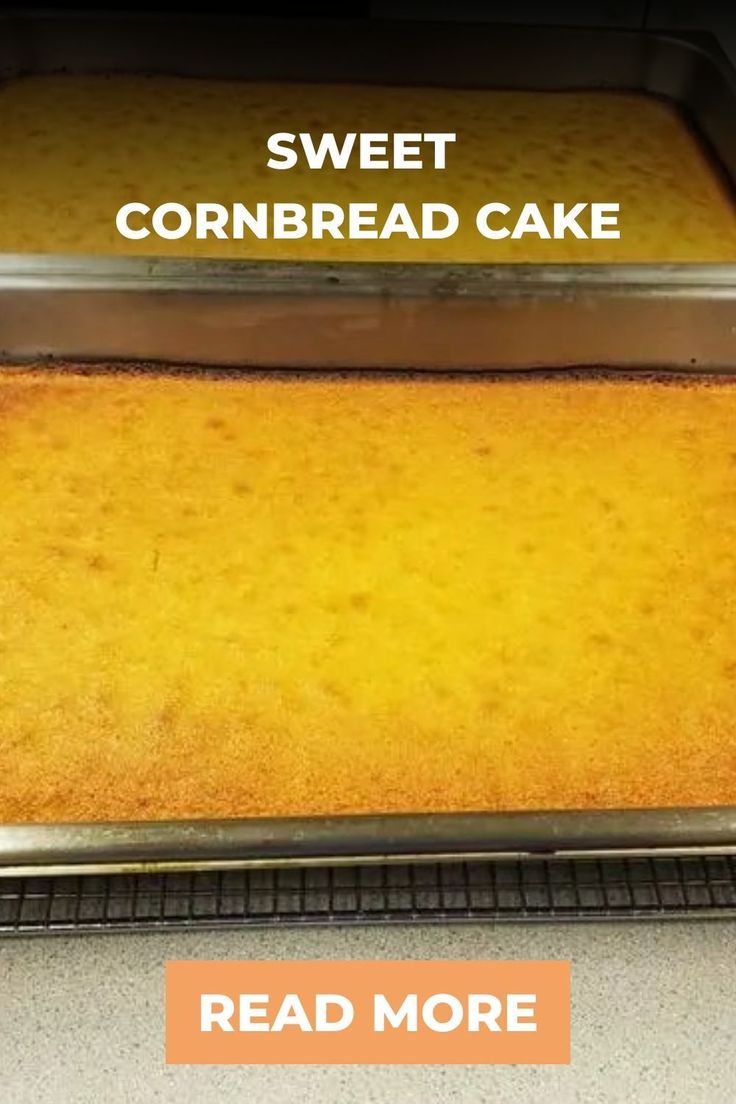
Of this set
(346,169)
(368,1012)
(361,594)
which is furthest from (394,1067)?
(346,169)

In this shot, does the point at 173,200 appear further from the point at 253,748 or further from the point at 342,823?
the point at 342,823

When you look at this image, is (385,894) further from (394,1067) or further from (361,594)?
(361,594)

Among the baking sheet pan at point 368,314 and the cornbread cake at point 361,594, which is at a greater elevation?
the baking sheet pan at point 368,314

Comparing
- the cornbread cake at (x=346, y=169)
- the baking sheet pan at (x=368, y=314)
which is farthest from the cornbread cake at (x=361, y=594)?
the cornbread cake at (x=346, y=169)

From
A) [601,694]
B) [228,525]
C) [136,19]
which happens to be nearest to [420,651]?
[601,694]

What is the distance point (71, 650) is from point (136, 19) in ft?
5.04

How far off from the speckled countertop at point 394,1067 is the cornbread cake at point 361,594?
0.42 ft

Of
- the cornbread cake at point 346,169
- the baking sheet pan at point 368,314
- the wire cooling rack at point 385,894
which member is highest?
the cornbread cake at point 346,169

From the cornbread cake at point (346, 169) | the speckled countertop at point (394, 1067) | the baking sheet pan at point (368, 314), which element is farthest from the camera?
the cornbread cake at point (346, 169)

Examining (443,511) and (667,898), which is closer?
(667,898)

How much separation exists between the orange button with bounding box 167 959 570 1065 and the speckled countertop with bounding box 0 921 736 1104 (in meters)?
0.01

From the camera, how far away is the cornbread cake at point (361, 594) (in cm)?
116

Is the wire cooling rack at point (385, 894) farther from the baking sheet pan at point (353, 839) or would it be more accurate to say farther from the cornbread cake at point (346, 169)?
the cornbread cake at point (346, 169)

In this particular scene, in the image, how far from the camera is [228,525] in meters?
1.42
